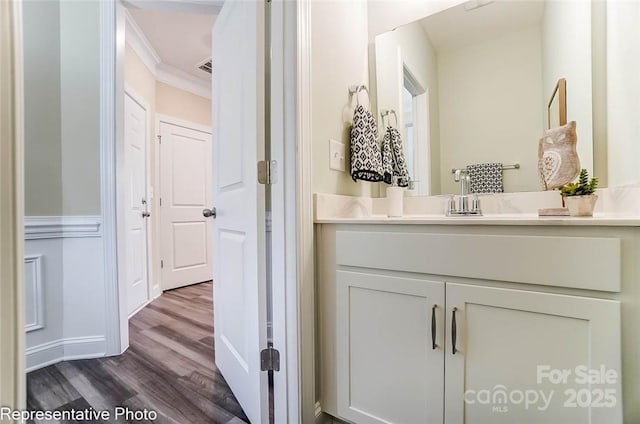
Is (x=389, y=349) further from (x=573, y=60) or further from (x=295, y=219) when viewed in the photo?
(x=573, y=60)

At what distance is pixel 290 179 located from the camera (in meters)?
1.09

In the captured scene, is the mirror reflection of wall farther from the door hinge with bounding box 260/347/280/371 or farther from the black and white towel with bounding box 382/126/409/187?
the door hinge with bounding box 260/347/280/371

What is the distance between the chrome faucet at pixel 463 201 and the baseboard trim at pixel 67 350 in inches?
85.1

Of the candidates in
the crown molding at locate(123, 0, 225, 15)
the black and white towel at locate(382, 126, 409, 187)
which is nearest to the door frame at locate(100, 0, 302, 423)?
the black and white towel at locate(382, 126, 409, 187)

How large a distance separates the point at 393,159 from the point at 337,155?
39 cm

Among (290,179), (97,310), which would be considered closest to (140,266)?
(97,310)

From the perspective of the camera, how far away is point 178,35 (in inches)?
105

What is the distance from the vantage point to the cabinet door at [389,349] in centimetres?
92

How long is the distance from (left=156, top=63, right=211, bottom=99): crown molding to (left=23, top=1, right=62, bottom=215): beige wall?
1400mm

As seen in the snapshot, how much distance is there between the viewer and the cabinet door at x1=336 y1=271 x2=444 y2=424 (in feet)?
3.02

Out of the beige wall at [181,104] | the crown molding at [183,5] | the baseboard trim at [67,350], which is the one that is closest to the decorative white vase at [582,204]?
the crown molding at [183,5]

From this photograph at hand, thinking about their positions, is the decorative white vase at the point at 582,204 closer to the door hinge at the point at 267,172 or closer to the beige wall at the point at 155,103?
the door hinge at the point at 267,172

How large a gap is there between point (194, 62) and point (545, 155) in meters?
3.29

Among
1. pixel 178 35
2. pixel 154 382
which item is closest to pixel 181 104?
pixel 178 35
